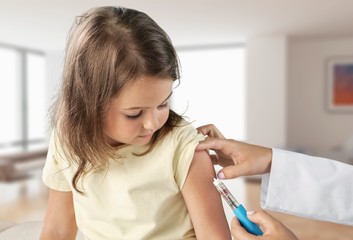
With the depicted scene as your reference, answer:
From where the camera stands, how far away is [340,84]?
685 cm

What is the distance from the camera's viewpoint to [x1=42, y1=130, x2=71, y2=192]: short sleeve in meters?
1.05

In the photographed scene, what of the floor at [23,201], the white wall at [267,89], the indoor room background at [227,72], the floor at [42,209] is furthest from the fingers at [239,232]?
the white wall at [267,89]

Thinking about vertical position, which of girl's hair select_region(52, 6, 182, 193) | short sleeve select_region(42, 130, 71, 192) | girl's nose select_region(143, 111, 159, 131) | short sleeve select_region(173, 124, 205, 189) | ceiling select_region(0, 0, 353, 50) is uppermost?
ceiling select_region(0, 0, 353, 50)

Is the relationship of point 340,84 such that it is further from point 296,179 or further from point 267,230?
point 267,230

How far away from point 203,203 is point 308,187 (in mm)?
413

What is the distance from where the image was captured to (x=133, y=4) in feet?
15.1

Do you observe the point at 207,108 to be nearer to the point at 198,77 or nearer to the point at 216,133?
the point at 198,77

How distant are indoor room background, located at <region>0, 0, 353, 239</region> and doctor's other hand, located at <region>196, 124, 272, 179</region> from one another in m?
3.07

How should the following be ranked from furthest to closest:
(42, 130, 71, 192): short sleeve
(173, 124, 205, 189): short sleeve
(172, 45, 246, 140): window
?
(172, 45, 246, 140): window < (42, 130, 71, 192): short sleeve < (173, 124, 205, 189): short sleeve

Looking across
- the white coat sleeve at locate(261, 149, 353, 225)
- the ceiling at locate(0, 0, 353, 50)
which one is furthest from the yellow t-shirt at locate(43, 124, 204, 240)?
the ceiling at locate(0, 0, 353, 50)

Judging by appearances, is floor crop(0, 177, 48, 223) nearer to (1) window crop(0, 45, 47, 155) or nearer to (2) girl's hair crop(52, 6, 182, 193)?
(1) window crop(0, 45, 47, 155)

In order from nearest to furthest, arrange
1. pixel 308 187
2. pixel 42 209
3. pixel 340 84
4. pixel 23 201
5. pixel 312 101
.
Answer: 1. pixel 308 187
2. pixel 42 209
3. pixel 23 201
4. pixel 340 84
5. pixel 312 101

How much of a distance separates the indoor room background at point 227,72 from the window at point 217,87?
0.06ft

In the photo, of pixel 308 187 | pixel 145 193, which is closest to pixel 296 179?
pixel 308 187
